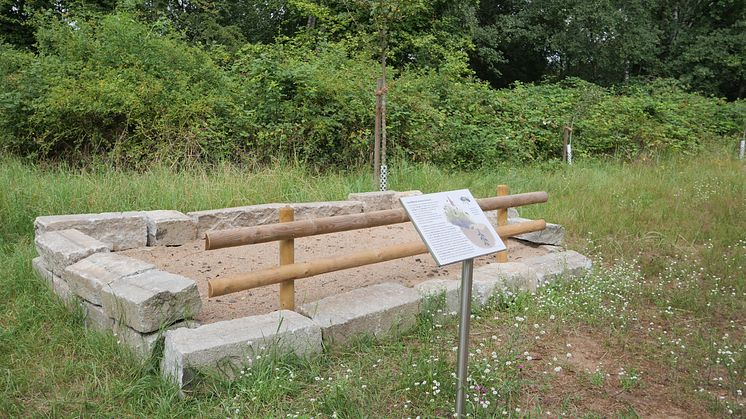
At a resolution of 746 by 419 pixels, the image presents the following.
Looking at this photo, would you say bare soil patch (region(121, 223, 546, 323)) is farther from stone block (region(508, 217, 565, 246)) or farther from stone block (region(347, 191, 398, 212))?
stone block (region(347, 191, 398, 212))

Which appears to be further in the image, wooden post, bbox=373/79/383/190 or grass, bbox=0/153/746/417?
wooden post, bbox=373/79/383/190

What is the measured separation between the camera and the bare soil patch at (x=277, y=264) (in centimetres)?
431

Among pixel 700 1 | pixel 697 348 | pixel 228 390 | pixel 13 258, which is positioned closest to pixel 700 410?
pixel 697 348

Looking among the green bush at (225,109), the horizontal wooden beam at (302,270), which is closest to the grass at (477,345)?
the horizontal wooden beam at (302,270)

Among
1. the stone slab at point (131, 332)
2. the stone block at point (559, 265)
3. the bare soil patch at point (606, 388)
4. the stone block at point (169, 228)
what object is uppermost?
the stone block at point (169, 228)

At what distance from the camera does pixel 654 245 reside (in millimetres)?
6387

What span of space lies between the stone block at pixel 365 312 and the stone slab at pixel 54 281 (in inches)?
69.7

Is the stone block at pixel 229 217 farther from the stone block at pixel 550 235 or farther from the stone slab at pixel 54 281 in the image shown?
the stone block at pixel 550 235

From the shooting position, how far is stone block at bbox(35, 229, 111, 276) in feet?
14.0

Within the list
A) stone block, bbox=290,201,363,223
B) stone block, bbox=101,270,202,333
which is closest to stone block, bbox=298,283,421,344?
stone block, bbox=101,270,202,333

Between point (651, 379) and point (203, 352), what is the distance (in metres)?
2.58

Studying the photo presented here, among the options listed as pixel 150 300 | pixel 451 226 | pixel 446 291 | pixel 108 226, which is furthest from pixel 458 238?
pixel 108 226

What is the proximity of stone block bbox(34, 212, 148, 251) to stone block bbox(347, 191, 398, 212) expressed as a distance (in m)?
2.37

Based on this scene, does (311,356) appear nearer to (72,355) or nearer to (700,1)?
(72,355)
